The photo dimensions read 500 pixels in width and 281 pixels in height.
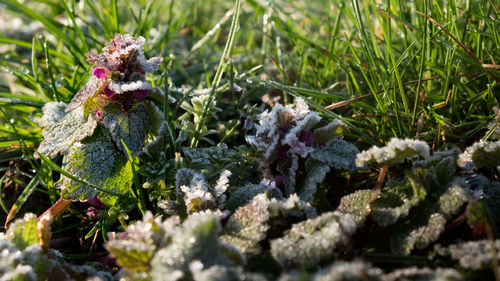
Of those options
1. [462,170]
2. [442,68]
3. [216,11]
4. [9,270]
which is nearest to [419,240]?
[462,170]

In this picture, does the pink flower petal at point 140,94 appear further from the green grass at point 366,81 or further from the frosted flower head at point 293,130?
the frosted flower head at point 293,130

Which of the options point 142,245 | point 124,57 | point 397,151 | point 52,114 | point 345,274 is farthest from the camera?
point 52,114

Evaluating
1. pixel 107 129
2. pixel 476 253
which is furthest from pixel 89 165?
pixel 476 253

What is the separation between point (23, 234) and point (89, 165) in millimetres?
367

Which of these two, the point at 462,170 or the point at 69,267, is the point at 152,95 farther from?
the point at 462,170

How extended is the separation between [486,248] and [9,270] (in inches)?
48.1

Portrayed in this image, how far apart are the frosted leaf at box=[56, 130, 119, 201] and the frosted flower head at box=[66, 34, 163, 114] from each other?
0.44 feet

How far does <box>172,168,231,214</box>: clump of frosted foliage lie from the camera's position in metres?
1.37

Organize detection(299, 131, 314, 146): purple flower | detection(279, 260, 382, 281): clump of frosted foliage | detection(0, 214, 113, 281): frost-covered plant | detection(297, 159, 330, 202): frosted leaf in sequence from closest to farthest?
detection(279, 260, 382, 281): clump of frosted foliage → detection(0, 214, 113, 281): frost-covered plant → detection(297, 159, 330, 202): frosted leaf → detection(299, 131, 314, 146): purple flower

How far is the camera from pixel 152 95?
166 cm

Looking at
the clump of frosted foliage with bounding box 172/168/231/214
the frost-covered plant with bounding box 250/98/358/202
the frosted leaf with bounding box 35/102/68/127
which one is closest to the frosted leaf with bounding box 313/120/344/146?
the frost-covered plant with bounding box 250/98/358/202

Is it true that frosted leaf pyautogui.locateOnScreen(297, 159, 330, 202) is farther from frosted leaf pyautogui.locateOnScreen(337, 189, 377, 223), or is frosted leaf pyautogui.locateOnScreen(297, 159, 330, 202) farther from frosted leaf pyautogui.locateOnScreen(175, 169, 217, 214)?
frosted leaf pyautogui.locateOnScreen(175, 169, 217, 214)

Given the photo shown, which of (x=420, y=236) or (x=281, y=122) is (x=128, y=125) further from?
(x=420, y=236)

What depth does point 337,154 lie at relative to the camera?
152cm
